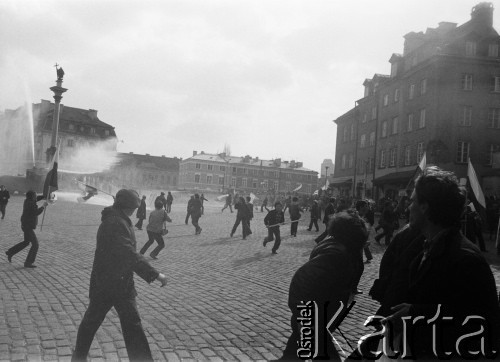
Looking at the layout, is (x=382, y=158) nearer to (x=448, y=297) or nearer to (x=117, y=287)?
(x=117, y=287)

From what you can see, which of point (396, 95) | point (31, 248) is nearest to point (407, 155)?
point (396, 95)

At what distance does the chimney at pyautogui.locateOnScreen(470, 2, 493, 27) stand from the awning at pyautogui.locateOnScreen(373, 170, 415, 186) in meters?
13.5

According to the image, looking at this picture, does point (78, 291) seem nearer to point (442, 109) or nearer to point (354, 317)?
point (354, 317)

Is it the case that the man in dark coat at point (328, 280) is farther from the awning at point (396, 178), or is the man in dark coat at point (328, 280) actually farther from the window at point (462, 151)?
the window at point (462, 151)

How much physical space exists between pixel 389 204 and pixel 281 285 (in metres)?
8.80

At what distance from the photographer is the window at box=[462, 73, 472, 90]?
114 feet

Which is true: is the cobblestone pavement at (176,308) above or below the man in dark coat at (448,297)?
below

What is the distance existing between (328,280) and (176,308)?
3771mm

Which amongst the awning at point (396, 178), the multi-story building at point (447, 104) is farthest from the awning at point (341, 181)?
the awning at point (396, 178)

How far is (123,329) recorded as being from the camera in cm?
380

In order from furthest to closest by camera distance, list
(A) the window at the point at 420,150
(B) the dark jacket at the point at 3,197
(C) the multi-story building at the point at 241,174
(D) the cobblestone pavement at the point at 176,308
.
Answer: (C) the multi-story building at the point at 241,174 → (A) the window at the point at 420,150 → (B) the dark jacket at the point at 3,197 → (D) the cobblestone pavement at the point at 176,308

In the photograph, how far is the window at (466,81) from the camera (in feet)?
114

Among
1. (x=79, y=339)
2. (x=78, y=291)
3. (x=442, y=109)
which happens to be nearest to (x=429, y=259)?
(x=79, y=339)

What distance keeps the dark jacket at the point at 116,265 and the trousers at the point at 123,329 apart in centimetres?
7
